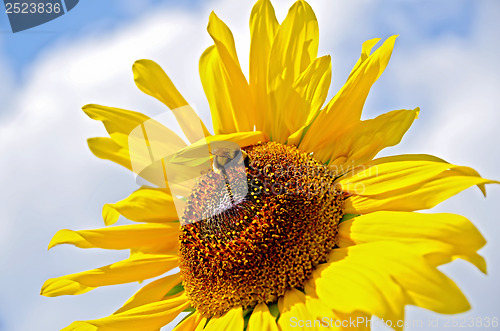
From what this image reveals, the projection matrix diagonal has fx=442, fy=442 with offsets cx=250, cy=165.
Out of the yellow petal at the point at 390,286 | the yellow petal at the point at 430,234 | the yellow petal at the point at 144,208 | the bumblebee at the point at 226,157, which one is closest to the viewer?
the yellow petal at the point at 390,286

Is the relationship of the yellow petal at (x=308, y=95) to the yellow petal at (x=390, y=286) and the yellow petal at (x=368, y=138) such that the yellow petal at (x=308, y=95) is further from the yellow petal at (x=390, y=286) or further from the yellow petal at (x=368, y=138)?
the yellow petal at (x=390, y=286)

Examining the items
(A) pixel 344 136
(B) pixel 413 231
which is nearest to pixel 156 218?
(A) pixel 344 136

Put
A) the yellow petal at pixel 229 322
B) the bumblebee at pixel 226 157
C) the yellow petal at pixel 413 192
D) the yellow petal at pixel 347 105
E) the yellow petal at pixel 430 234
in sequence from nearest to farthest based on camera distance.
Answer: the yellow petal at pixel 430 234 < the yellow petal at pixel 413 192 < the yellow petal at pixel 229 322 < the yellow petal at pixel 347 105 < the bumblebee at pixel 226 157

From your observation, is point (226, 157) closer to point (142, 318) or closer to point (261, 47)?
point (261, 47)

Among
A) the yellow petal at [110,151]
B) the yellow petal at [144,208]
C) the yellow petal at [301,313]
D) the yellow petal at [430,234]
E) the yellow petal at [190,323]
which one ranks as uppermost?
the yellow petal at [110,151]

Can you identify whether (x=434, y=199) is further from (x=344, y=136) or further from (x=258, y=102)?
(x=258, y=102)

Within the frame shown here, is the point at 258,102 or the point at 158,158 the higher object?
the point at 258,102
